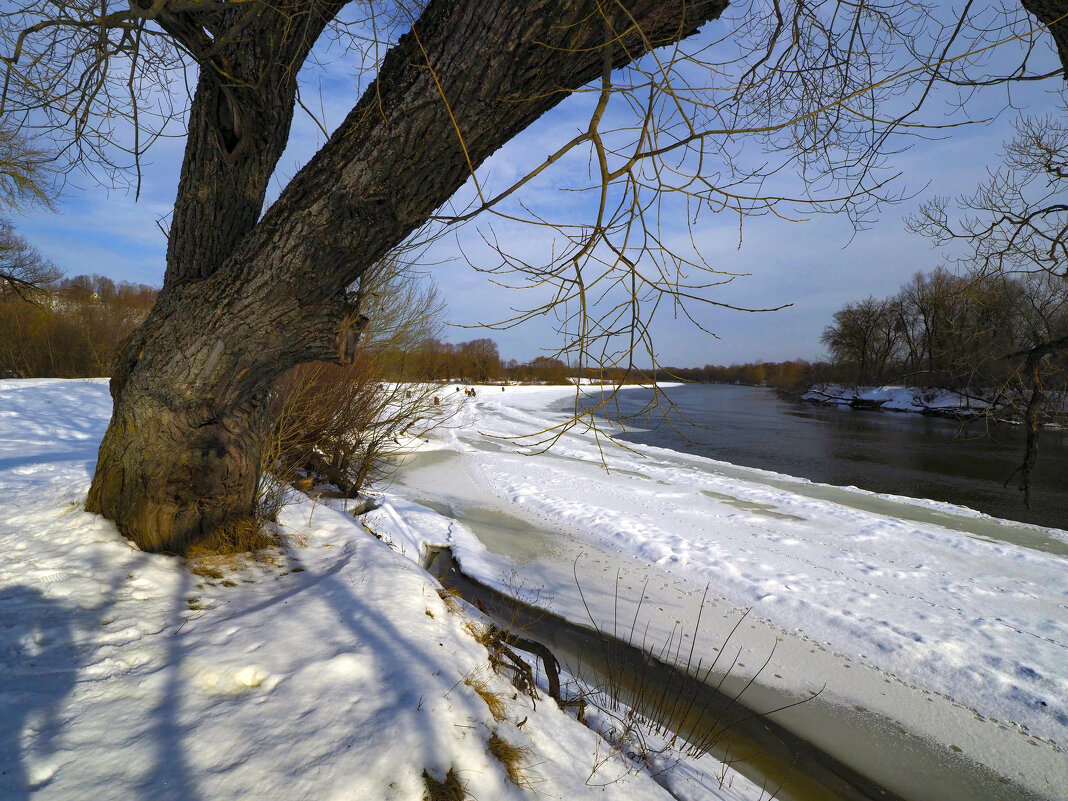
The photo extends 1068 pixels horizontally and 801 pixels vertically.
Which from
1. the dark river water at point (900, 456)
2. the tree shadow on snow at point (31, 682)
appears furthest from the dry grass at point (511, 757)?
the dark river water at point (900, 456)

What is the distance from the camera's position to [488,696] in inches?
97.0

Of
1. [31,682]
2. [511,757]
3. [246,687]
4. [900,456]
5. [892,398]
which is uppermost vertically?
[892,398]

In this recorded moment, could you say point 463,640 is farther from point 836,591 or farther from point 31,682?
point 836,591

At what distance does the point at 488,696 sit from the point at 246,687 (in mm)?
1088

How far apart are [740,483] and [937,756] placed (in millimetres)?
8139

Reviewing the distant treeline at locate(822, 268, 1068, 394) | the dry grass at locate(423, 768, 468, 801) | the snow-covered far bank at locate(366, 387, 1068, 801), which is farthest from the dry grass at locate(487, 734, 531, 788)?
the distant treeline at locate(822, 268, 1068, 394)

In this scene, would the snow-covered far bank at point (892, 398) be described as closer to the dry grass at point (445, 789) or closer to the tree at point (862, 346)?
the tree at point (862, 346)

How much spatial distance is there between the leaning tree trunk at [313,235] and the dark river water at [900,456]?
5182 millimetres

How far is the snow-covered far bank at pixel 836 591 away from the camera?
398 centimetres

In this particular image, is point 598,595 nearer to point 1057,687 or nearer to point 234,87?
point 1057,687

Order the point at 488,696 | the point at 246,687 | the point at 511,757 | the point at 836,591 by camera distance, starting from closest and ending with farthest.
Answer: the point at 246,687 < the point at 511,757 < the point at 488,696 < the point at 836,591

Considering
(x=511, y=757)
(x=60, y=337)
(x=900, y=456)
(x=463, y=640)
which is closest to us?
(x=511, y=757)

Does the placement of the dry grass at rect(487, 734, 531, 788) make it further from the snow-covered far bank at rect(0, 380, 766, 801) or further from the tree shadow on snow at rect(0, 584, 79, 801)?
the tree shadow on snow at rect(0, 584, 79, 801)

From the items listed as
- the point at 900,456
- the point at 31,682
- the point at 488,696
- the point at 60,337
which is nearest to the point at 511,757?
the point at 488,696
